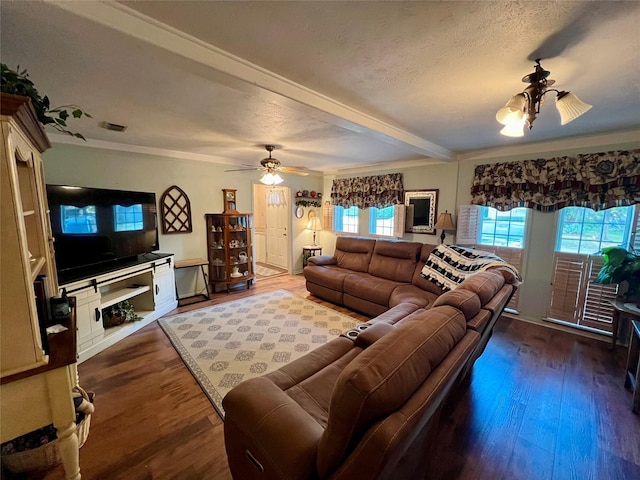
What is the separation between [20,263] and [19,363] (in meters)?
0.42

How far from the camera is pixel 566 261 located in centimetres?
327

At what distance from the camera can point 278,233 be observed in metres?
6.45

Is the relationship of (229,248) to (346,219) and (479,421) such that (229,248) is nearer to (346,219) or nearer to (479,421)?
(346,219)

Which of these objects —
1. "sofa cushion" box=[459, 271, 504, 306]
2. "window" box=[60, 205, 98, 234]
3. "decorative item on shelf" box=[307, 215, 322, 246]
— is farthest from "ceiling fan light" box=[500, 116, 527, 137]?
"decorative item on shelf" box=[307, 215, 322, 246]

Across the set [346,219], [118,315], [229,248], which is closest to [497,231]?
[346,219]

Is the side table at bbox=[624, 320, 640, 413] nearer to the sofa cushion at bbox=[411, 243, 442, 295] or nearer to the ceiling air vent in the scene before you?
the sofa cushion at bbox=[411, 243, 442, 295]

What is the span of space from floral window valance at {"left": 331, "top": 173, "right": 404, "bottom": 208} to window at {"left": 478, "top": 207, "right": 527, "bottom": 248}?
1.41 metres

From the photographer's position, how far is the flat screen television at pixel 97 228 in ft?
8.34

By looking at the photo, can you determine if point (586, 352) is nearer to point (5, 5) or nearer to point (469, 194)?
point (469, 194)

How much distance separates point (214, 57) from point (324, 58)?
634 mm

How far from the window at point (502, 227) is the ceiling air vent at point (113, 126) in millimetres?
4850

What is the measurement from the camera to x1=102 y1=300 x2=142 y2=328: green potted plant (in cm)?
300

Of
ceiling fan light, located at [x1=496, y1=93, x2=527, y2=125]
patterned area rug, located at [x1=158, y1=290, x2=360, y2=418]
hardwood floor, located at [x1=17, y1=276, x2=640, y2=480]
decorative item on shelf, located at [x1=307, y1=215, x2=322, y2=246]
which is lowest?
hardwood floor, located at [x1=17, y1=276, x2=640, y2=480]

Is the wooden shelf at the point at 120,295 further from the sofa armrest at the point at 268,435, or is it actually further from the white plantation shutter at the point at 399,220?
the white plantation shutter at the point at 399,220
